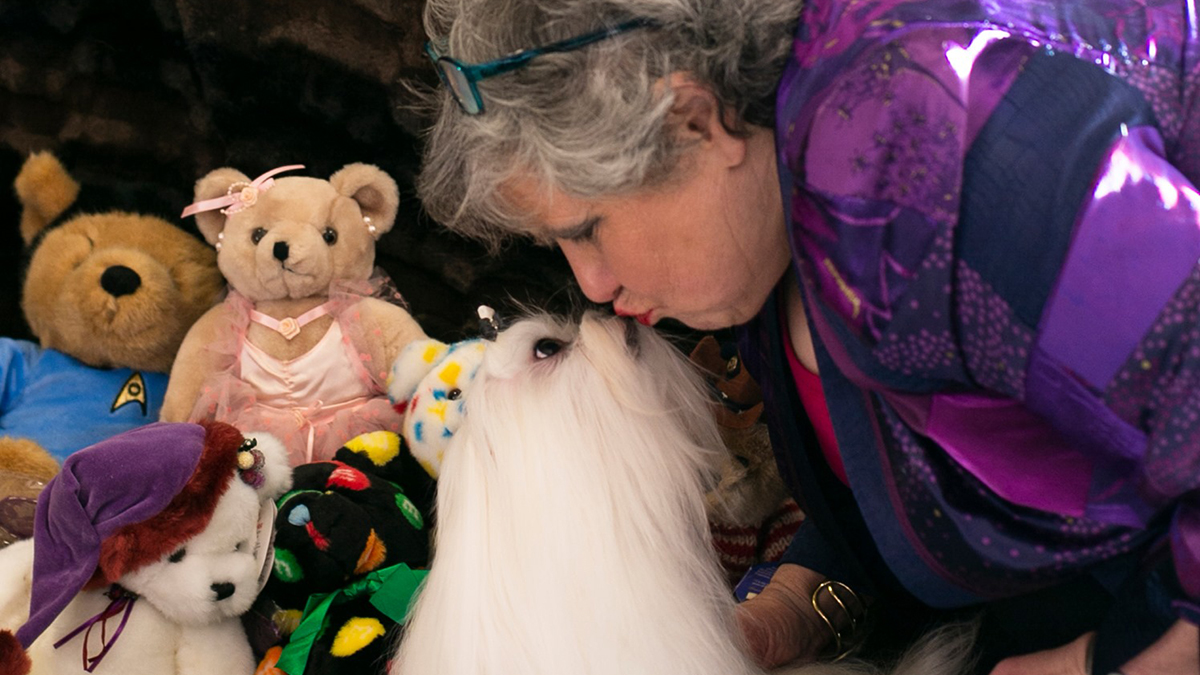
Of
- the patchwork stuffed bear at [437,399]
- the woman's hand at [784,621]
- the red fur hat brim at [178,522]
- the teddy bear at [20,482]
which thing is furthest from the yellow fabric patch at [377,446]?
the woman's hand at [784,621]

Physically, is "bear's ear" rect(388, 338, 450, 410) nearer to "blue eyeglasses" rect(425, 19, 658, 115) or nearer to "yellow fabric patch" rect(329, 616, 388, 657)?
"yellow fabric patch" rect(329, 616, 388, 657)

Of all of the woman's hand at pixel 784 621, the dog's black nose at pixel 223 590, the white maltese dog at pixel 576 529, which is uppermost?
the white maltese dog at pixel 576 529

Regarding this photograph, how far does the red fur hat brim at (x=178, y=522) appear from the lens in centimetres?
103

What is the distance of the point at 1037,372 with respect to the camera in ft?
2.04

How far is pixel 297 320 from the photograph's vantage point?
1.52 m

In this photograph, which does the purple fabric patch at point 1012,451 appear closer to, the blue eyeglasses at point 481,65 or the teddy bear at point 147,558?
the blue eyeglasses at point 481,65

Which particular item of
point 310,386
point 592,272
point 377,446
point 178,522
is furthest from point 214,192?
point 592,272

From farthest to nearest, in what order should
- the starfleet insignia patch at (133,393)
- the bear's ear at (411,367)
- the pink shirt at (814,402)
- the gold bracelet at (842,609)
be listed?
the starfleet insignia patch at (133,393)
the bear's ear at (411,367)
the gold bracelet at (842,609)
the pink shirt at (814,402)

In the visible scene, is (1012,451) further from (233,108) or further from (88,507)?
(233,108)

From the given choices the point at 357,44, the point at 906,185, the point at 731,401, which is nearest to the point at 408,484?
the point at 731,401

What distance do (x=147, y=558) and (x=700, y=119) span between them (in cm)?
75

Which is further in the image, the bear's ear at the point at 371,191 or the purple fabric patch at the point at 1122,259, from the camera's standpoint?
the bear's ear at the point at 371,191

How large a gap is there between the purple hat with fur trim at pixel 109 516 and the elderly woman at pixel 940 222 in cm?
45

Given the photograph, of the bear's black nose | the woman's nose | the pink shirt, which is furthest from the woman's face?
the bear's black nose
